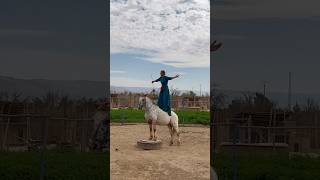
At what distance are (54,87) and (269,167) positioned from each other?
2656mm

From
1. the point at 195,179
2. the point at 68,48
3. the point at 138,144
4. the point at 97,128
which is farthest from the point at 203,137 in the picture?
the point at 68,48

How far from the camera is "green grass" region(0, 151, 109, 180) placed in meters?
5.20

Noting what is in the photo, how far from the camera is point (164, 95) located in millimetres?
7406

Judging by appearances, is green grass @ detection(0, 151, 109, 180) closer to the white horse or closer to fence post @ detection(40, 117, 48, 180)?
fence post @ detection(40, 117, 48, 180)

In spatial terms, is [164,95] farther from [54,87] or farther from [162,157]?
[54,87]

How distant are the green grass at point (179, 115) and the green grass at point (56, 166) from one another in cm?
276

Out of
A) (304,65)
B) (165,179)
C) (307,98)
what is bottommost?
(165,179)

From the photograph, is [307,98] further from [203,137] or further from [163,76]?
[203,137]

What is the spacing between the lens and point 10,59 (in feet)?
17.8

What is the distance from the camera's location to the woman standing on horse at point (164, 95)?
706cm

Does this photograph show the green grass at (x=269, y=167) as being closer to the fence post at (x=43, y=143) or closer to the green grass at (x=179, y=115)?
the fence post at (x=43, y=143)

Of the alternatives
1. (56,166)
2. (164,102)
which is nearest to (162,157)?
(164,102)

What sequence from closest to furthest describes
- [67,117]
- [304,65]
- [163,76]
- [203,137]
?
1. [304,65]
2. [67,117]
3. [163,76]
4. [203,137]

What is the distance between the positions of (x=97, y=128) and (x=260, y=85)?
2034 millimetres
